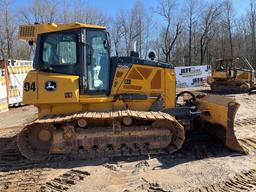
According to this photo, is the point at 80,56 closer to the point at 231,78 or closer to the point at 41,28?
the point at 41,28

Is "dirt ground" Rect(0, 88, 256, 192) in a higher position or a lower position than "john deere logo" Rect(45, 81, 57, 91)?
lower

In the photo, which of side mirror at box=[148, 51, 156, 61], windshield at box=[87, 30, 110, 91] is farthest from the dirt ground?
side mirror at box=[148, 51, 156, 61]

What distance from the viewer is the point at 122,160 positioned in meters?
7.62

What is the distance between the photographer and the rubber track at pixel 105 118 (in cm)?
752

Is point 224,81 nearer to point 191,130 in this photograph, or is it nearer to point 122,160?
point 191,130

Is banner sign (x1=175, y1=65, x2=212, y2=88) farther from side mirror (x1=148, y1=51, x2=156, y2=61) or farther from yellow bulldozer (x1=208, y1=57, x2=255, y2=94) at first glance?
side mirror (x1=148, y1=51, x2=156, y2=61)

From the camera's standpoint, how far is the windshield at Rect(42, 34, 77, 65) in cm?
Result: 813

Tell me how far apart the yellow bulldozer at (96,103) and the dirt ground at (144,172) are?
0.34 metres

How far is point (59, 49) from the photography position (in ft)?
26.9

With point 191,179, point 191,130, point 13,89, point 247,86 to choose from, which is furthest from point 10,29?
point 191,179

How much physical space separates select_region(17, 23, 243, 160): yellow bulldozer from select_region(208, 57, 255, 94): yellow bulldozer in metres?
16.6

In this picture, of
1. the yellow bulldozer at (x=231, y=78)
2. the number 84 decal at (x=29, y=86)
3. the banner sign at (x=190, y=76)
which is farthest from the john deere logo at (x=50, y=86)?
the banner sign at (x=190, y=76)

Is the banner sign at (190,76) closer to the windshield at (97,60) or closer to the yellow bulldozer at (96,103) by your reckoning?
the yellow bulldozer at (96,103)

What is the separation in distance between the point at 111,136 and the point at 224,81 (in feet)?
62.8
